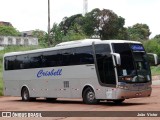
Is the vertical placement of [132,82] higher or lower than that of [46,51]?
lower

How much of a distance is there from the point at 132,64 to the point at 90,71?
7.43 feet

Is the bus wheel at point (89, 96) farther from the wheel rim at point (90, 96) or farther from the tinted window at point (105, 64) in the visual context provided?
the tinted window at point (105, 64)

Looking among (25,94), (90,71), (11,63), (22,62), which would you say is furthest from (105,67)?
(11,63)

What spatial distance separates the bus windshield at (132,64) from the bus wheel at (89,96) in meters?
2.17

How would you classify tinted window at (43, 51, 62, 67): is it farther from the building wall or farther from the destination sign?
the building wall

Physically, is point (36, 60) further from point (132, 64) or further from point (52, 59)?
point (132, 64)

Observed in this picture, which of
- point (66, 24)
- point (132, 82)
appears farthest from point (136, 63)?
point (66, 24)

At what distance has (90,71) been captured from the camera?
21672mm

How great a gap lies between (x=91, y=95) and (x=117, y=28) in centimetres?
8047

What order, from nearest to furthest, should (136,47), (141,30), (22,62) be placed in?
(136,47) < (22,62) < (141,30)

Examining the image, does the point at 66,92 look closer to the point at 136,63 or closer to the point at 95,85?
the point at 95,85

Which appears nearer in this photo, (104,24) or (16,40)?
(104,24)

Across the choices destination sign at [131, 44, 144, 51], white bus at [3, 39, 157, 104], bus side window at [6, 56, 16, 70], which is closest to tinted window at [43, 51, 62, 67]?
white bus at [3, 39, 157, 104]

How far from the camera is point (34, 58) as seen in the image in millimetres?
26062
